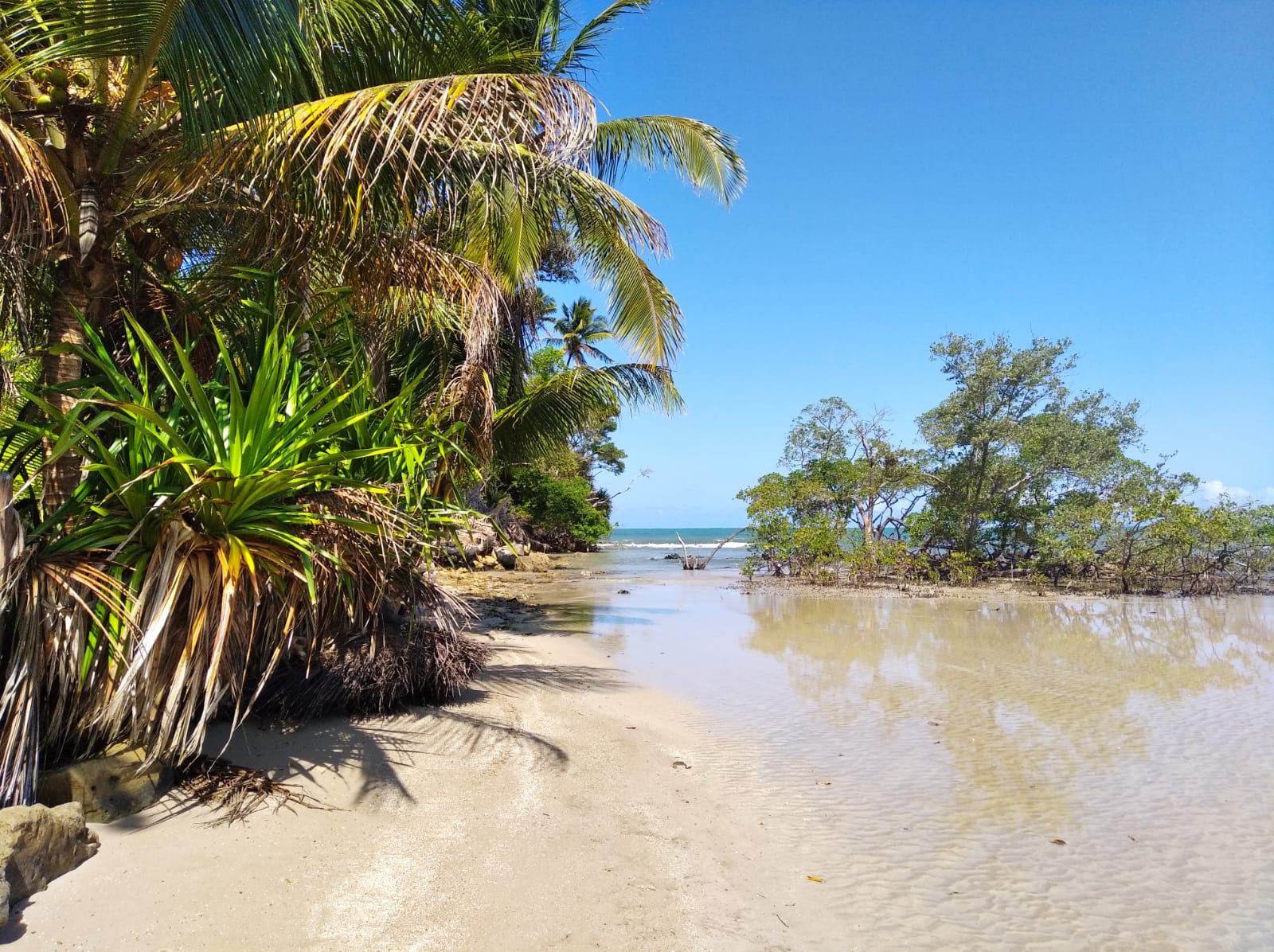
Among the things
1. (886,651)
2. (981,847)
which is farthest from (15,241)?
(886,651)

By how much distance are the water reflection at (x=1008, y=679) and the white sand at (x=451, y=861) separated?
1.56 metres

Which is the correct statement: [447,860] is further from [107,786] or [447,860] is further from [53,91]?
[53,91]

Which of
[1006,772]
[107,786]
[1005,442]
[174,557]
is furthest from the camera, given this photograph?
[1005,442]

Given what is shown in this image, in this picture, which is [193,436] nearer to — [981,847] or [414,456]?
[414,456]

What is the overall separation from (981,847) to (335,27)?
607 centimetres

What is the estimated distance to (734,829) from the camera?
375 cm

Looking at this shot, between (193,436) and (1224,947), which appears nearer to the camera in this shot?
(1224,947)

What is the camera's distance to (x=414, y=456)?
4.14 meters

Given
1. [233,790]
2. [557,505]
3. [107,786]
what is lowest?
[233,790]

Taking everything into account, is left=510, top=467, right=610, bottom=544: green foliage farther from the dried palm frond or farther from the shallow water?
the dried palm frond

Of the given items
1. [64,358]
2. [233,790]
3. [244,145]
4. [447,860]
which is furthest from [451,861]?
[244,145]

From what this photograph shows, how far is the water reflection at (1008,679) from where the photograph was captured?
4.86 metres

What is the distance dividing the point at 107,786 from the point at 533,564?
66.1 ft

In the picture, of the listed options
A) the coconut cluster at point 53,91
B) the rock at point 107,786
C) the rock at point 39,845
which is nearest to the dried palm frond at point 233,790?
the rock at point 107,786
